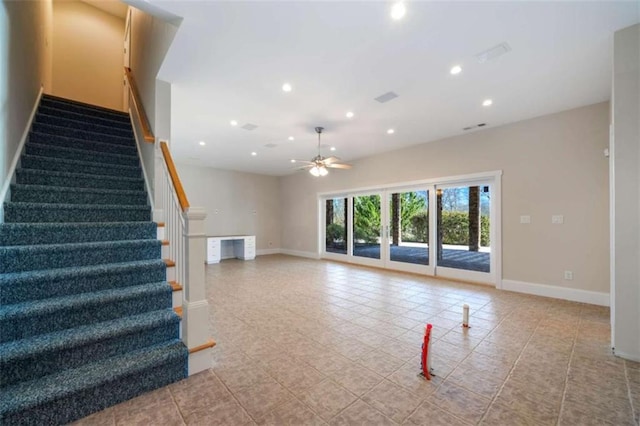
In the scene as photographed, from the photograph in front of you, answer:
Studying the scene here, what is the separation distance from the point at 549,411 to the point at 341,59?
11.8 ft

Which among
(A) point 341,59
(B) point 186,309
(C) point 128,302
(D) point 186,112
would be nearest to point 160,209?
(C) point 128,302

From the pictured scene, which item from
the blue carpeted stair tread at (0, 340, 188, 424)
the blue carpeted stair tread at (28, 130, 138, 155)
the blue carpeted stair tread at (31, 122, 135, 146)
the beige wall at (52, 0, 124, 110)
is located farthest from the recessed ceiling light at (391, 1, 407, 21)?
the beige wall at (52, 0, 124, 110)

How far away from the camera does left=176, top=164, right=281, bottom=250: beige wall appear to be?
864 centimetres

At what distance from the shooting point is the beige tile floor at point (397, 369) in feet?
5.95

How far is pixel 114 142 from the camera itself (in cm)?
402

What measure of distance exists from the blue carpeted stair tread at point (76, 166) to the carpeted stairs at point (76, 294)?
1cm

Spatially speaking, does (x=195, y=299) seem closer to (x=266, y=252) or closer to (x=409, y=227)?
(x=409, y=227)

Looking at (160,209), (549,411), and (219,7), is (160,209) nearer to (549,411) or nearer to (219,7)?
(219,7)

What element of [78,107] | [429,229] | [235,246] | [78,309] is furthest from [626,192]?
[235,246]

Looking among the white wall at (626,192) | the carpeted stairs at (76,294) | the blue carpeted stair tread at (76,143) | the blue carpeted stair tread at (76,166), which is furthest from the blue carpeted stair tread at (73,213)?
the white wall at (626,192)

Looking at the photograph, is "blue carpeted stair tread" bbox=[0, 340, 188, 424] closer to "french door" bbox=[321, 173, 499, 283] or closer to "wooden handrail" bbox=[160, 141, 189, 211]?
"wooden handrail" bbox=[160, 141, 189, 211]

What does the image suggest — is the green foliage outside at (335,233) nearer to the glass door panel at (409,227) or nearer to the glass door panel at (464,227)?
the glass door panel at (409,227)

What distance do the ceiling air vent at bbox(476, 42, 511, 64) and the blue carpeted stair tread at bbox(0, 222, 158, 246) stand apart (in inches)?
161

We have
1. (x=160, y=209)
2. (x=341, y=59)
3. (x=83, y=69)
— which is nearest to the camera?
(x=341, y=59)
